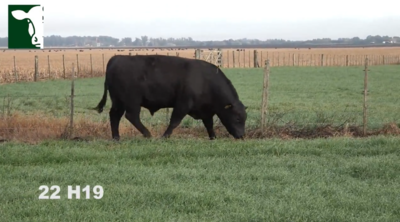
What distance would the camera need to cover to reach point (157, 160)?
967cm

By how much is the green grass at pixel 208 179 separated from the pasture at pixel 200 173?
17 millimetres

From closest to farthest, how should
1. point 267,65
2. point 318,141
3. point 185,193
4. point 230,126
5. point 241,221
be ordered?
point 241,221
point 185,193
point 318,141
point 230,126
point 267,65

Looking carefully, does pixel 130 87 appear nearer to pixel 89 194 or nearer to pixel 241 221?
pixel 89 194

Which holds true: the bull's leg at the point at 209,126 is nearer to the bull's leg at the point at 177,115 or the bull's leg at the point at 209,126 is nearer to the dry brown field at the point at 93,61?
the bull's leg at the point at 177,115

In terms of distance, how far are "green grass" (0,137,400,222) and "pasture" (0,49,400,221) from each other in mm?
17

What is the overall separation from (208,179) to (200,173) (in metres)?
0.32

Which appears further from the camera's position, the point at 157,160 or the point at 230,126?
the point at 230,126

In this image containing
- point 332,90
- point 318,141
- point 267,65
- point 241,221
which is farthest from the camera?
point 332,90

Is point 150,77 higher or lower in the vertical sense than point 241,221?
higher

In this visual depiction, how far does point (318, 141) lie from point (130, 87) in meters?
4.14

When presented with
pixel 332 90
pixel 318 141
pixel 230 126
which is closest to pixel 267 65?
pixel 230 126

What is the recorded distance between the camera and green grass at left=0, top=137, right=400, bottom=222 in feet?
21.9

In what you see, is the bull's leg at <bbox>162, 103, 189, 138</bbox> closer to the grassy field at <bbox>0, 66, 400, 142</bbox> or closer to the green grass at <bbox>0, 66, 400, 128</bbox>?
the grassy field at <bbox>0, 66, 400, 142</bbox>

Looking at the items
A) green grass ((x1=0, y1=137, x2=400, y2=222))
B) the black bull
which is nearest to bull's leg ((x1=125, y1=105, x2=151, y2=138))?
the black bull
